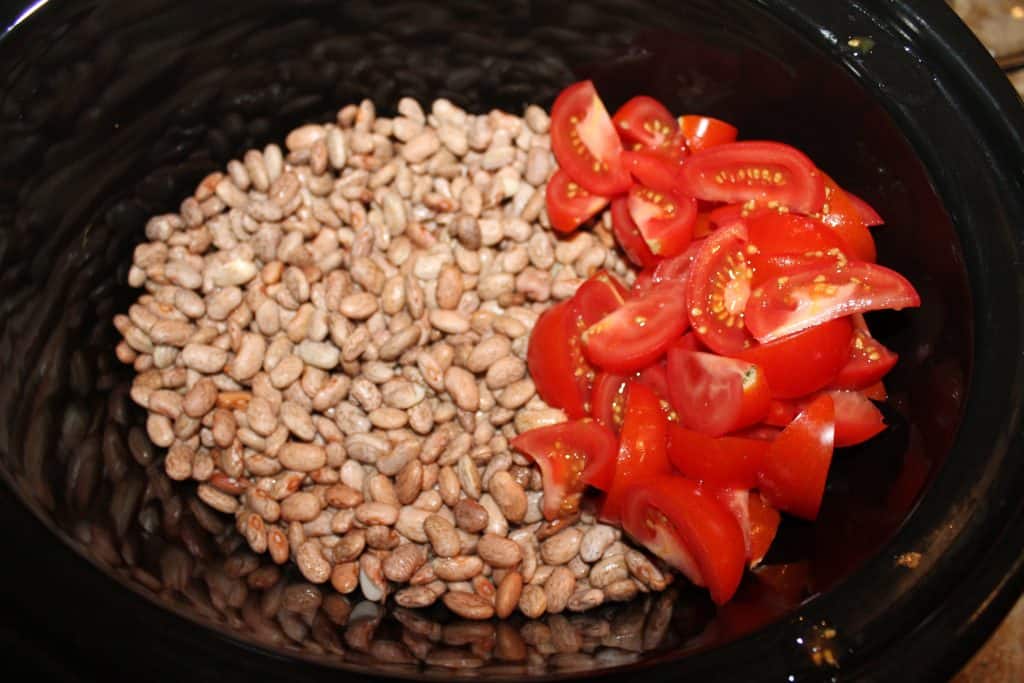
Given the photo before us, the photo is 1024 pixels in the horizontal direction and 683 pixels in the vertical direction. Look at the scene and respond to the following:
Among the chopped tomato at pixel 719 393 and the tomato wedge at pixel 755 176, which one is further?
the tomato wedge at pixel 755 176

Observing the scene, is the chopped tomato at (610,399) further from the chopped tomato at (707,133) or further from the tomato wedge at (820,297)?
the chopped tomato at (707,133)

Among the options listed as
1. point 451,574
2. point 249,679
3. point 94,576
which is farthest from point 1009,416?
point 94,576

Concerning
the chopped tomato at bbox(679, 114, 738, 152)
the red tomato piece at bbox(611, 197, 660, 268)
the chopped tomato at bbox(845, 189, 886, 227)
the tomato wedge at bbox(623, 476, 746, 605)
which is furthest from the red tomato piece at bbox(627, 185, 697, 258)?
the tomato wedge at bbox(623, 476, 746, 605)

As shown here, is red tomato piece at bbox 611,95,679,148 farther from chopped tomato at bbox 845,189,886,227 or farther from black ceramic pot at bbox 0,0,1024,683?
chopped tomato at bbox 845,189,886,227

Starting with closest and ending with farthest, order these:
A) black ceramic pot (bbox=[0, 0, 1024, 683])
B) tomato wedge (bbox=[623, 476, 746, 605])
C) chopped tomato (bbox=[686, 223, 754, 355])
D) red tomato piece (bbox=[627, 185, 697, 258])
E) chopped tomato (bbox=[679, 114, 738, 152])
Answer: black ceramic pot (bbox=[0, 0, 1024, 683])
tomato wedge (bbox=[623, 476, 746, 605])
chopped tomato (bbox=[686, 223, 754, 355])
red tomato piece (bbox=[627, 185, 697, 258])
chopped tomato (bbox=[679, 114, 738, 152])

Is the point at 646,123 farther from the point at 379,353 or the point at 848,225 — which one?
the point at 379,353

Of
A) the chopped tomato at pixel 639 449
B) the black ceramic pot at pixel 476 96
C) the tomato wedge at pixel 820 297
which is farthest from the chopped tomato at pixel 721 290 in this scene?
the black ceramic pot at pixel 476 96
